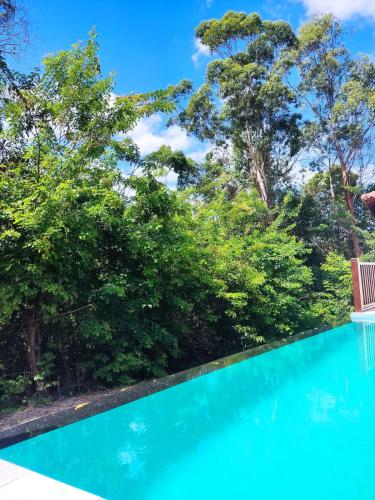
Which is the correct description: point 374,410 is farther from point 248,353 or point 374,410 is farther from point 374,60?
point 374,60

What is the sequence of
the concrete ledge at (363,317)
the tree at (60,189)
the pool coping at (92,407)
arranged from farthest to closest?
the concrete ledge at (363,317), the tree at (60,189), the pool coping at (92,407)

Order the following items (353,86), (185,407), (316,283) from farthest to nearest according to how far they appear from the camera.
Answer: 1. (353,86)
2. (316,283)
3. (185,407)

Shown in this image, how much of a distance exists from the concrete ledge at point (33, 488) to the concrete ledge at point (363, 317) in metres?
9.25

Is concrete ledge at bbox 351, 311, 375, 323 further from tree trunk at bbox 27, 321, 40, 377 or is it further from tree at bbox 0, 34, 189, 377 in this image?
tree trunk at bbox 27, 321, 40, 377

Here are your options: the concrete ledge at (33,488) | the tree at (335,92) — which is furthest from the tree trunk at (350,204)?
the concrete ledge at (33,488)

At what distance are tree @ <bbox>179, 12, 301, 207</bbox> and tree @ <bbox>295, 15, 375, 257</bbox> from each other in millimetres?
1073

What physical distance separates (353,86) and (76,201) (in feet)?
50.1

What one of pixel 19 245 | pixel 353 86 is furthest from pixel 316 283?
pixel 19 245

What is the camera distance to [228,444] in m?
3.17

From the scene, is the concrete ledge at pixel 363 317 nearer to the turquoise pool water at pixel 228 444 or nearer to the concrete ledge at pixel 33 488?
the turquoise pool water at pixel 228 444

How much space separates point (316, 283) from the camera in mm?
14273

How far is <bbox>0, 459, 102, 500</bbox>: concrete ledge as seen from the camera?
2229 millimetres

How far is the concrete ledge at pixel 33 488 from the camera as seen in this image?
87.7 inches

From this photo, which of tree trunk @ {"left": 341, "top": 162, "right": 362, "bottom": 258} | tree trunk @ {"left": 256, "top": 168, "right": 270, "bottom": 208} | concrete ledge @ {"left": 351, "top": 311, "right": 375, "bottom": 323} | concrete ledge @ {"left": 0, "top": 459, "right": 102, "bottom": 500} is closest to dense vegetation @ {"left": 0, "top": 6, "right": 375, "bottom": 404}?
concrete ledge @ {"left": 351, "top": 311, "right": 375, "bottom": 323}
